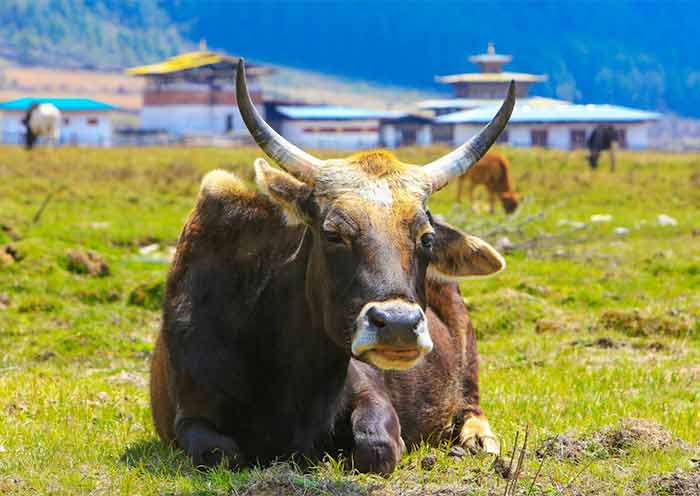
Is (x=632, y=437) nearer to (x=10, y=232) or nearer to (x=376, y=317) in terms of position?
(x=376, y=317)

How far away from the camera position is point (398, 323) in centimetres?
584

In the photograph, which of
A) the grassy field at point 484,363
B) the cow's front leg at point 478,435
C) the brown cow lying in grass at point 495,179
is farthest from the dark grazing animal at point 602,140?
the cow's front leg at point 478,435

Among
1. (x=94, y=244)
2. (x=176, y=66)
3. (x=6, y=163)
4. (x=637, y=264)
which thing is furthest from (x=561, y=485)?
(x=176, y=66)

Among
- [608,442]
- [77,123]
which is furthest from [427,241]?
[77,123]

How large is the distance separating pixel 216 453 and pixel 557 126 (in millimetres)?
85921

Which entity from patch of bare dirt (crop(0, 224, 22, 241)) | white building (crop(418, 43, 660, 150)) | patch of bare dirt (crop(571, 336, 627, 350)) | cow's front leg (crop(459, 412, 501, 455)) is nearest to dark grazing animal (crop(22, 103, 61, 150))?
white building (crop(418, 43, 660, 150))

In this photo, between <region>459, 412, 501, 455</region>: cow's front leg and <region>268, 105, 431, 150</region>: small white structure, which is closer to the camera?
<region>459, 412, 501, 455</region>: cow's front leg

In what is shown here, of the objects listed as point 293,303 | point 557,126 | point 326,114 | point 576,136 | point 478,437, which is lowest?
point 478,437

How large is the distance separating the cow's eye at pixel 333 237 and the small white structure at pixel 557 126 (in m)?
82.1

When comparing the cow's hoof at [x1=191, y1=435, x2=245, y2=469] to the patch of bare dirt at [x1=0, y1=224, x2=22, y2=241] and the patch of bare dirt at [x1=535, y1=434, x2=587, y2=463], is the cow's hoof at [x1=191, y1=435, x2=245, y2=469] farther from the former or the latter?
the patch of bare dirt at [x1=0, y1=224, x2=22, y2=241]

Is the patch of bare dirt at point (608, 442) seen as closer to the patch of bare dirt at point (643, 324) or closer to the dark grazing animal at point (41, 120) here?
the patch of bare dirt at point (643, 324)

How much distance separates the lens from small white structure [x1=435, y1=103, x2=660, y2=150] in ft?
295

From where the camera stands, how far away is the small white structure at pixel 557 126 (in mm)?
90062

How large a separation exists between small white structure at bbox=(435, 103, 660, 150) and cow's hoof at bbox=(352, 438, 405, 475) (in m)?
81.9
